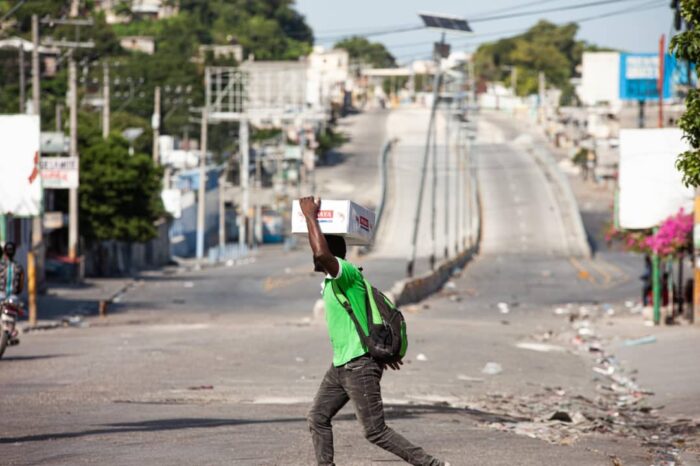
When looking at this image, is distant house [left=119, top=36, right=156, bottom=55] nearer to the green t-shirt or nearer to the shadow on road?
the shadow on road

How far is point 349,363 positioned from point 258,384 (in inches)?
391

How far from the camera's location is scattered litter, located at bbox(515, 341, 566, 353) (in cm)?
2965

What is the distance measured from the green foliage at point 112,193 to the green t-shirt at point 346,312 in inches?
2195

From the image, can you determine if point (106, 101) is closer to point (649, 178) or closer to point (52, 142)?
point (52, 142)

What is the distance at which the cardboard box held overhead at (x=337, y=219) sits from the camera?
32.9ft

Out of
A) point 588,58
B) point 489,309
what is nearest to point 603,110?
point 588,58

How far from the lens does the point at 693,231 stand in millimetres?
35125

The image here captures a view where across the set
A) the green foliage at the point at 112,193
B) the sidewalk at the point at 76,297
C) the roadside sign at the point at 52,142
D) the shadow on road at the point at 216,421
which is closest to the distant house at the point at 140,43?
the green foliage at the point at 112,193

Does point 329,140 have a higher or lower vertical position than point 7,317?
lower

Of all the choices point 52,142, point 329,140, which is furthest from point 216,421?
point 329,140

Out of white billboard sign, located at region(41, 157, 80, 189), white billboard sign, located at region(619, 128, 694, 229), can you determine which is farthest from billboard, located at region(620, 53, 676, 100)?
white billboard sign, located at region(619, 128, 694, 229)

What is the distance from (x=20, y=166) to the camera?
3244cm

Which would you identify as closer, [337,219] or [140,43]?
[337,219]

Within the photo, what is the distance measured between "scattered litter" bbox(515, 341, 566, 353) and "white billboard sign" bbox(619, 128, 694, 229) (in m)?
4.97
